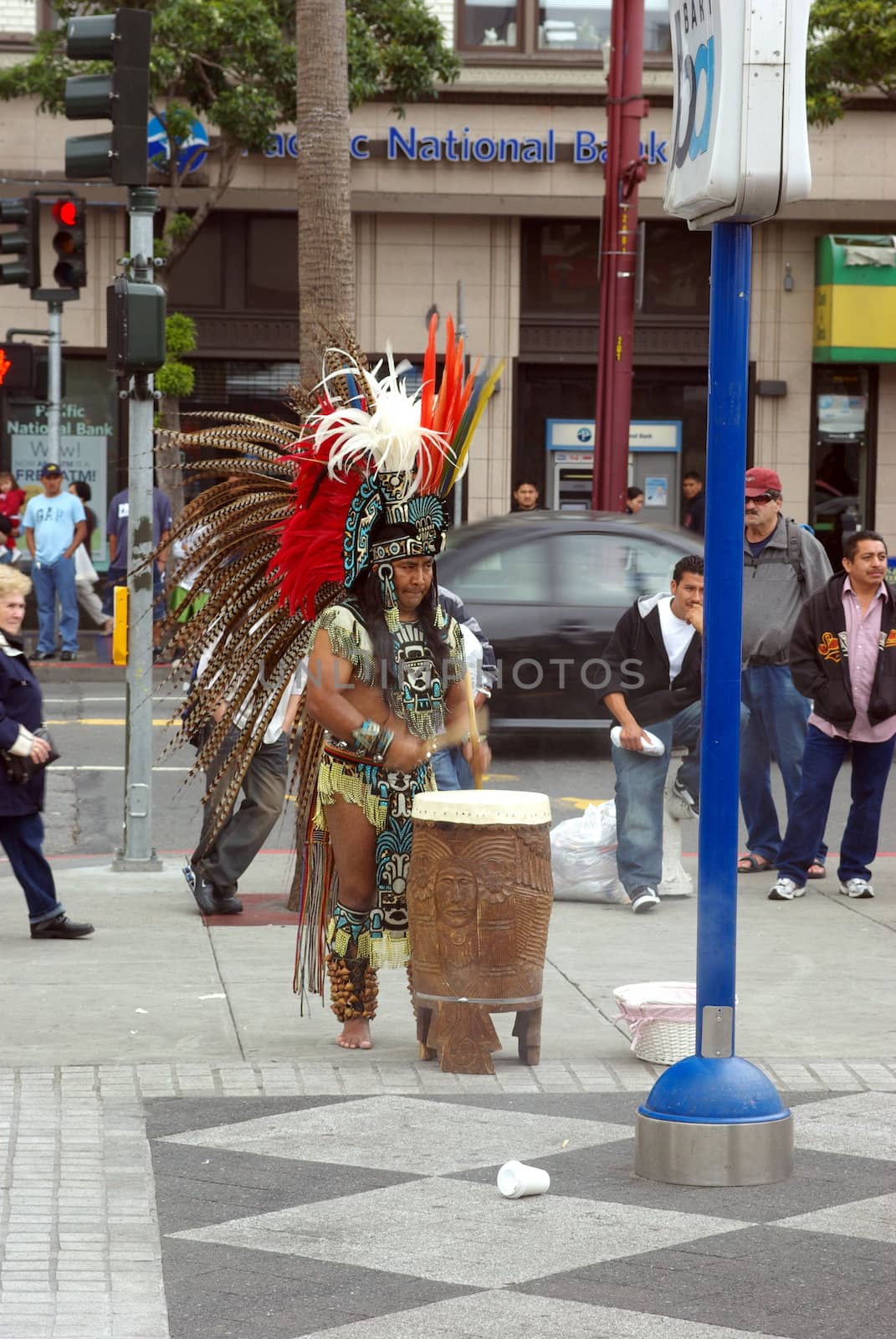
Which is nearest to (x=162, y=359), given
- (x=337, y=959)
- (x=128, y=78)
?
(x=128, y=78)

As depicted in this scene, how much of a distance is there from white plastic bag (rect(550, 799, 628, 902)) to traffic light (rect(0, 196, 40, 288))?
27.2ft

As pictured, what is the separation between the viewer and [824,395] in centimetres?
2531

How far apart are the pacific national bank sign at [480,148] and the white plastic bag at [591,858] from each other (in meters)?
16.2

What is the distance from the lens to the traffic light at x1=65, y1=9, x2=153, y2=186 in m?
9.96

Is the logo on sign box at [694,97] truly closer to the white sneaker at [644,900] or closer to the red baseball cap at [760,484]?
the white sneaker at [644,900]

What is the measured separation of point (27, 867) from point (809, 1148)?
3.97 metres

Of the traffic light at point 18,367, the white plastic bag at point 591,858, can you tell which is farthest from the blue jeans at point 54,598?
the white plastic bag at point 591,858

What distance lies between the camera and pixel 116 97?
393 inches

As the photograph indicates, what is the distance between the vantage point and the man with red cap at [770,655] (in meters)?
10.2

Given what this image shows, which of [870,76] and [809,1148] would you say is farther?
Answer: [870,76]

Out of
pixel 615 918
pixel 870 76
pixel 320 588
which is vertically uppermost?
pixel 870 76

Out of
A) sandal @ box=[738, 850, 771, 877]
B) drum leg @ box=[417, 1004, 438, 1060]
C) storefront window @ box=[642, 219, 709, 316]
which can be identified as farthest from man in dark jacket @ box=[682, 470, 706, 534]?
drum leg @ box=[417, 1004, 438, 1060]

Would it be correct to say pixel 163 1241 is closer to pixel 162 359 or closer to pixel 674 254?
pixel 162 359

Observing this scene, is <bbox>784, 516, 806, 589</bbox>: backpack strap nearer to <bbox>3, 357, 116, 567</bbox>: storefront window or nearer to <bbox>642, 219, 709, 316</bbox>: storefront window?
<bbox>3, 357, 116, 567</bbox>: storefront window
